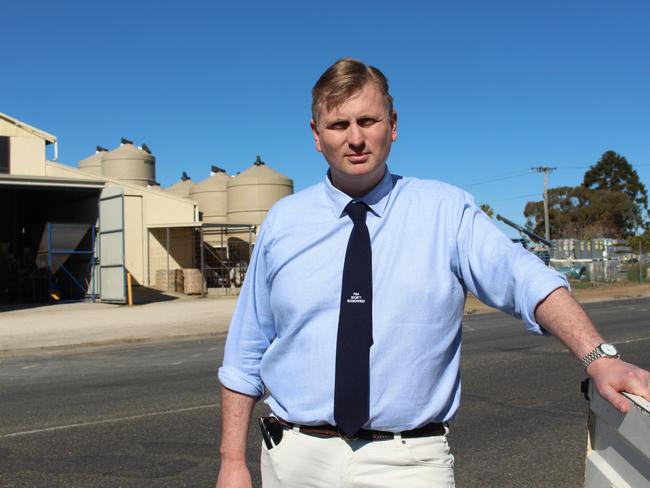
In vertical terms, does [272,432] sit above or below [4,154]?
below

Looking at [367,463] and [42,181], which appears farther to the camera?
[42,181]

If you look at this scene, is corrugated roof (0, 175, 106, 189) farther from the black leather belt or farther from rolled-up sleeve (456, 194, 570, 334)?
rolled-up sleeve (456, 194, 570, 334)

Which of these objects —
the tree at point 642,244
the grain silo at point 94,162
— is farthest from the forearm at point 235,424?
the tree at point 642,244

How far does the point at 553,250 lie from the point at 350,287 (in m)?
51.4

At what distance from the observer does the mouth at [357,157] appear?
237 centimetres

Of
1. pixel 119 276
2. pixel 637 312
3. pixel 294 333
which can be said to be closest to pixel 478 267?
pixel 294 333

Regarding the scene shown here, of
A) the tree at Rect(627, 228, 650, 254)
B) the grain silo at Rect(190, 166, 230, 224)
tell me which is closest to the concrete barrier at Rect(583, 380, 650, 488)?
the grain silo at Rect(190, 166, 230, 224)

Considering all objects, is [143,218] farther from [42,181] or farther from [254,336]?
[254,336]

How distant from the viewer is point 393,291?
7.30 feet

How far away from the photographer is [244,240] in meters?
39.4

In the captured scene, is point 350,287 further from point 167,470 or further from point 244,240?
point 244,240

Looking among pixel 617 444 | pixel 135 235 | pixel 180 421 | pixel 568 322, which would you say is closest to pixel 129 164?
pixel 135 235

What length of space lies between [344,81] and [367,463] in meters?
1.17

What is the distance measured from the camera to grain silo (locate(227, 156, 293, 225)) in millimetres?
44469
